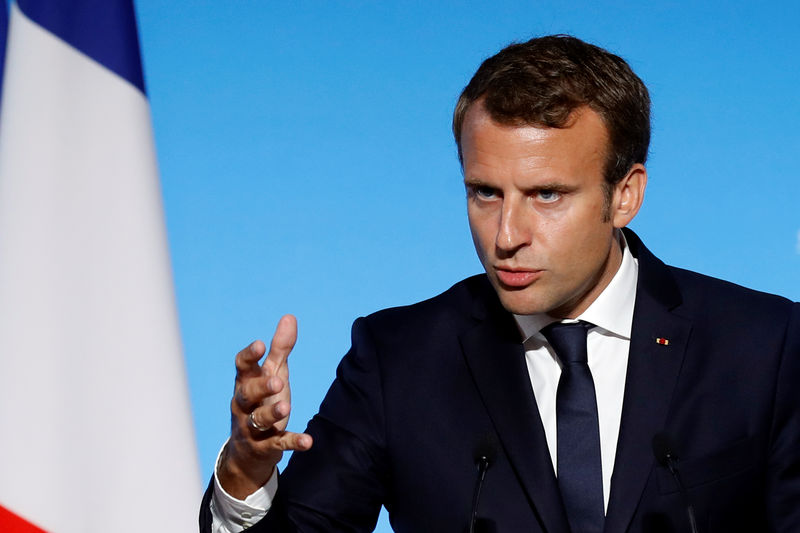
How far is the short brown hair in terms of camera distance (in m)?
1.53

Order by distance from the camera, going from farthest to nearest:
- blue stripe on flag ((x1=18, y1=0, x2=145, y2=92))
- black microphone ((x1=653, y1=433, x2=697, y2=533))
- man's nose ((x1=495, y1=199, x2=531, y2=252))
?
blue stripe on flag ((x1=18, y1=0, x2=145, y2=92)) → man's nose ((x1=495, y1=199, x2=531, y2=252)) → black microphone ((x1=653, y1=433, x2=697, y2=533))

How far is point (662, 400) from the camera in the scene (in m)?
1.56

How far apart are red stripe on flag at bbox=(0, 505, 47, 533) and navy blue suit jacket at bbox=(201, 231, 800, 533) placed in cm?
84

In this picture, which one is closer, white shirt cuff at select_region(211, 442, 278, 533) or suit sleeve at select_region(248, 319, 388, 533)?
white shirt cuff at select_region(211, 442, 278, 533)

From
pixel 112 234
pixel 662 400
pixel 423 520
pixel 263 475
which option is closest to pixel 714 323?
pixel 662 400

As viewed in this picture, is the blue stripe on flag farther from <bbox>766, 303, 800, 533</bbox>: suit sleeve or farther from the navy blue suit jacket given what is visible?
<bbox>766, 303, 800, 533</bbox>: suit sleeve

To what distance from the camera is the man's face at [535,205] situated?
57.8 inches

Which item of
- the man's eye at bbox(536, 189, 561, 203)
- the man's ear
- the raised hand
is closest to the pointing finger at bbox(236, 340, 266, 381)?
the raised hand

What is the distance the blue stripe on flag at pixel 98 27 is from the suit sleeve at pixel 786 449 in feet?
5.67

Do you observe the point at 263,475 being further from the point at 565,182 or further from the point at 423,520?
the point at 565,182

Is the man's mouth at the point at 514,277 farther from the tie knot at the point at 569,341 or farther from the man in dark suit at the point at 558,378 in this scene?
the tie knot at the point at 569,341

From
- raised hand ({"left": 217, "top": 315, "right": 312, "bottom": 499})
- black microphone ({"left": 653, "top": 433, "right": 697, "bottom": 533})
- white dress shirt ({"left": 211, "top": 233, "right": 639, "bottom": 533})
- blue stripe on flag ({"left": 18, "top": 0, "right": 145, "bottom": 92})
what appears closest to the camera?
raised hand ({"left": 217, "top": 315, "right": 312, "bottom": 499})

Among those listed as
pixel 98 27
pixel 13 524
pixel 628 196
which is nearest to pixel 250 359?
pixel 628 196

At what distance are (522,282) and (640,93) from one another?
0.53m
